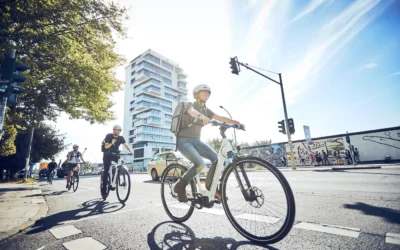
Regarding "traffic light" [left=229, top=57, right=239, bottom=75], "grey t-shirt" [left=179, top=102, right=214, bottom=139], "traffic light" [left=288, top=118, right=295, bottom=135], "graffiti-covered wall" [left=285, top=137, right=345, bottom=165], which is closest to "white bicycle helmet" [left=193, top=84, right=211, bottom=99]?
"grey t-shirt" [left=179, top=102, right=214, bottom=139]

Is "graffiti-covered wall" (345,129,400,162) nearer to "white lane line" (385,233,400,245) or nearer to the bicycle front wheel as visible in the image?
"white lane line" (385,233,400,245)

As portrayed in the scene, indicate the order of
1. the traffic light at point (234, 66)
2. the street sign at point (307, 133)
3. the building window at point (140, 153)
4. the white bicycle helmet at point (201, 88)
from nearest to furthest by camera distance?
the white bicycle helmet at point (201, 88) → the traffic light at point (234, 66) → the street sign at point (307, 133) → the building window at point (140, 153)

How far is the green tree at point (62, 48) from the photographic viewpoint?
7422mm

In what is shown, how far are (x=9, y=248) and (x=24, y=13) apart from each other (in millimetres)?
8236

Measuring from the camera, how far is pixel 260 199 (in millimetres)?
→ 2504

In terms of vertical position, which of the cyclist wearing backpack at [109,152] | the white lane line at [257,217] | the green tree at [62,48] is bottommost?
the white lane line at [257,217]

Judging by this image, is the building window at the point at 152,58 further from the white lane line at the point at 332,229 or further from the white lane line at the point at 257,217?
the white lane line at the point at 332,229

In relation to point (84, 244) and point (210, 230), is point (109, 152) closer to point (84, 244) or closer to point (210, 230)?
point (84, 244)

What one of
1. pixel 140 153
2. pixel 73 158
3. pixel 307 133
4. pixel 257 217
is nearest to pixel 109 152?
pixel 73 158

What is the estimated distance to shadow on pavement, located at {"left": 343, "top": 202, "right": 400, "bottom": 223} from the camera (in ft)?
9.04

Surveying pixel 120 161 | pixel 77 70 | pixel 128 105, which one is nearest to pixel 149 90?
pixel 128 105

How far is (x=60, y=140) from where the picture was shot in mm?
30812

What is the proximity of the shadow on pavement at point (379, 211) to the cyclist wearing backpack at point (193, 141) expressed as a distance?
7.81 ft

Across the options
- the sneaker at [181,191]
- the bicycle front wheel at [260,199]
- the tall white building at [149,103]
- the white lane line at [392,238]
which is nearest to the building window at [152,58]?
the tall white building at [149,103]
